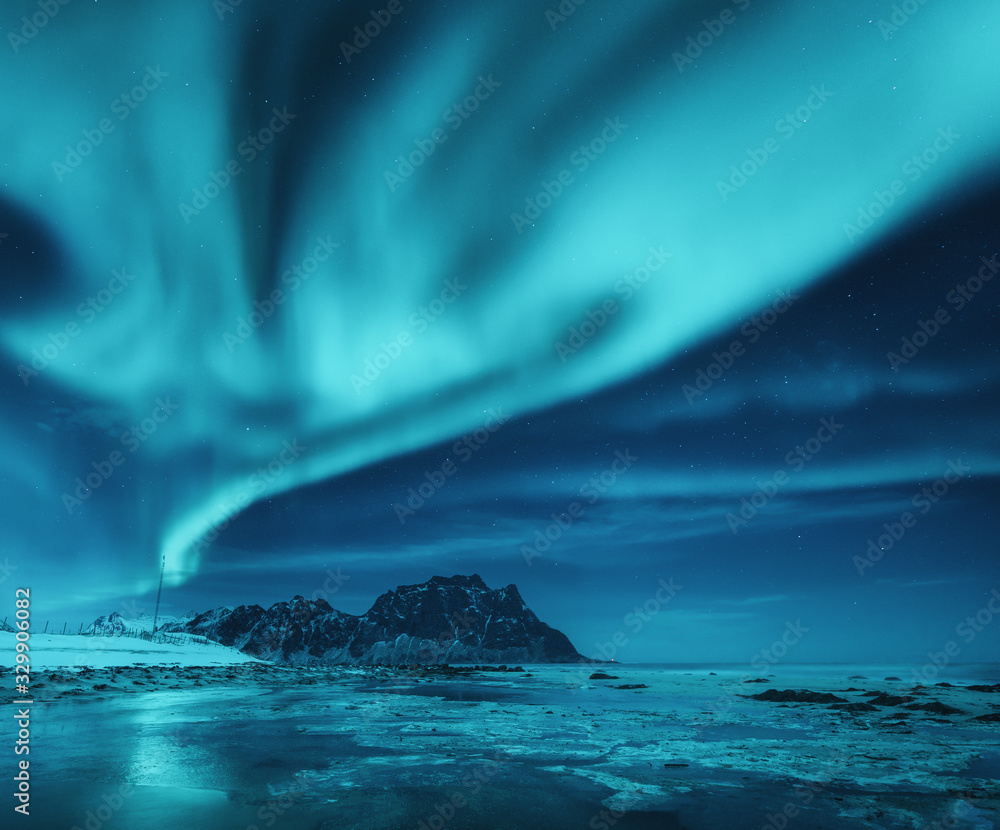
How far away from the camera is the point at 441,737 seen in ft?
56.6

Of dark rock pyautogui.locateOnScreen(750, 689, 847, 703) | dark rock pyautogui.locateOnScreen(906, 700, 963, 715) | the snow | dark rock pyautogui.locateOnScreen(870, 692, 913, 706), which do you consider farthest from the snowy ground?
the snow

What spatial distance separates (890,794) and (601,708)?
20757 mm

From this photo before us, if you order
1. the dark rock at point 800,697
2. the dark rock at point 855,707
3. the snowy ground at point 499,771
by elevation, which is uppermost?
the snowy ground at point 499,771

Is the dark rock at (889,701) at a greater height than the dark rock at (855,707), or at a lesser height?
lesser

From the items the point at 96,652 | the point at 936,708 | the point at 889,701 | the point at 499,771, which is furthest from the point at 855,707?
the point at 96,652

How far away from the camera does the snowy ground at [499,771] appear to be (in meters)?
8.71

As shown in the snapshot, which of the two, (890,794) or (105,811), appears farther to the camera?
(890,794)

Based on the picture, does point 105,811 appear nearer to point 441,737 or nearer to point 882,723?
point 441,737

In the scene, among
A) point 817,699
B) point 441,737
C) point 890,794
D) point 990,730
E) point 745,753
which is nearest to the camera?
point 890,794

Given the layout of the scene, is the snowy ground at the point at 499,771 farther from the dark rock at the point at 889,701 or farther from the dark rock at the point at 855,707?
the dark rock at the point at 889,701

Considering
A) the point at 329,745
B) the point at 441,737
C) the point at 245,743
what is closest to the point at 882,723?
the point at 441,737

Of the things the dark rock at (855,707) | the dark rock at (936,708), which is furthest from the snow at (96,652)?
the dark rock at (936,708)

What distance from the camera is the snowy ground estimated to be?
28.6ft

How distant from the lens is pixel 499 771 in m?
12.1
